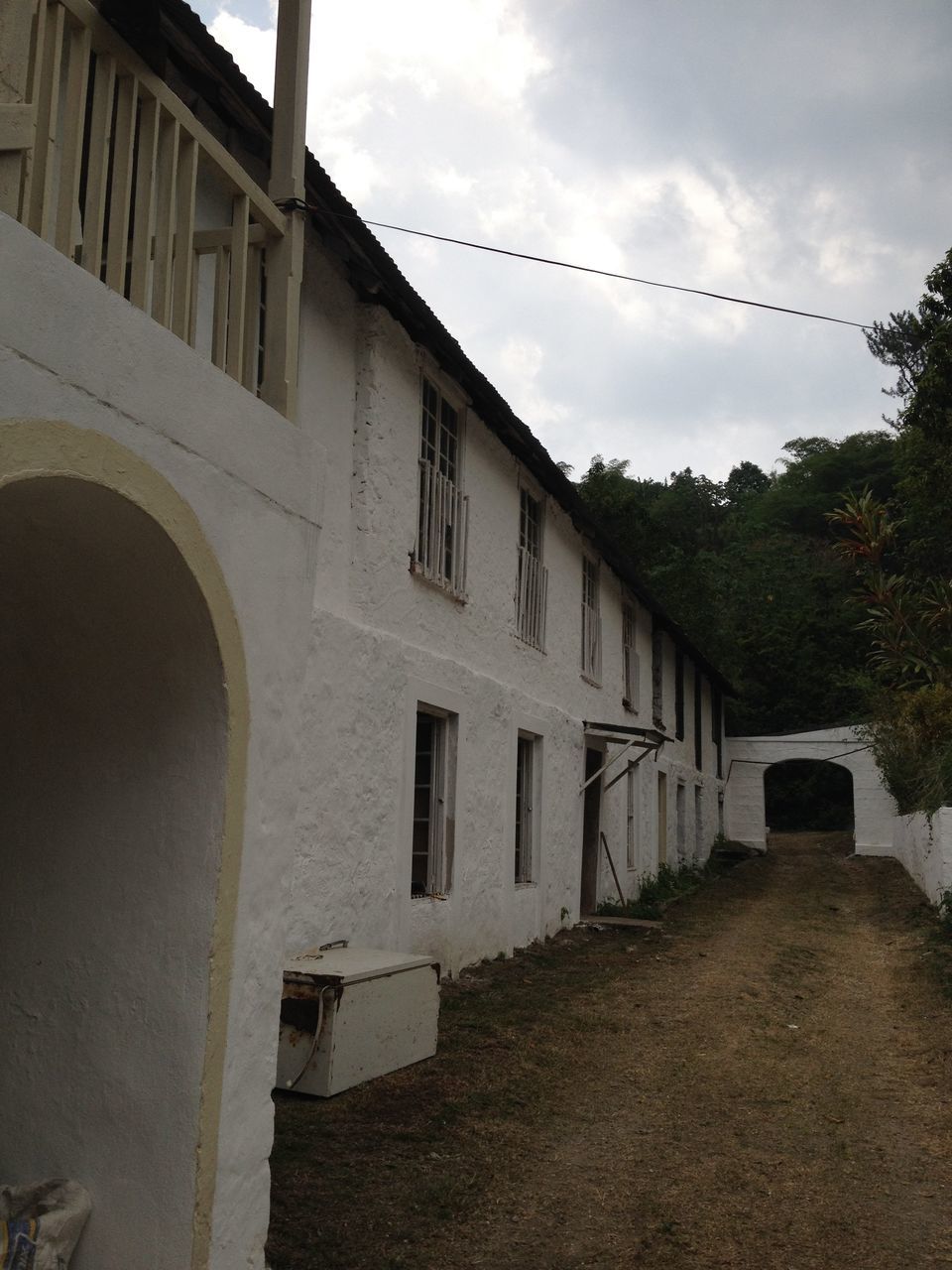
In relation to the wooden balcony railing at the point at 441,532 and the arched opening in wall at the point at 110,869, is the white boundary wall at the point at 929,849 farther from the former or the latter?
the arched opening in wall at the point at 110,869

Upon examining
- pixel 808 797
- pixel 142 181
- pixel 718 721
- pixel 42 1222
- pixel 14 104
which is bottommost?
pixel 42 1222

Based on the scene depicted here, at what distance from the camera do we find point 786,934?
12.5 metres

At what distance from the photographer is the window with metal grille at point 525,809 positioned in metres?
11.0

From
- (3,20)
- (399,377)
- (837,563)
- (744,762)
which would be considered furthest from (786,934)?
(837,563)

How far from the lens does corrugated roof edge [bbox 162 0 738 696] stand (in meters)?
5.26

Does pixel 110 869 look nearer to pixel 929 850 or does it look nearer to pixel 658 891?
pixel 929 850

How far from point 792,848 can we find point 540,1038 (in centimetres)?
2278

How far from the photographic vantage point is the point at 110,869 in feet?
10.8

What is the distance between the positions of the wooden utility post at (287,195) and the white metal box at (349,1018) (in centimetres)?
299

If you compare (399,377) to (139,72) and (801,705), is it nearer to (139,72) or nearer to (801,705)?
(139,72)

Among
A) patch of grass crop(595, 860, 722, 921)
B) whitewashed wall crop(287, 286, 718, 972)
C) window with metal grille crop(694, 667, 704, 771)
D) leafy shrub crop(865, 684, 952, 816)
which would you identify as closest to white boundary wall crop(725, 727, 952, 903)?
leafy shrub crop(865, 684, 952, 816)

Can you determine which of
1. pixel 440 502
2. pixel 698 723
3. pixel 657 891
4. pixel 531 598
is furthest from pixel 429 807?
pixel 698 723

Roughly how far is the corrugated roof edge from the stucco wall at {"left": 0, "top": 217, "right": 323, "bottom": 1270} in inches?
97.8

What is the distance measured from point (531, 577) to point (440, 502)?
2529 millimetres
